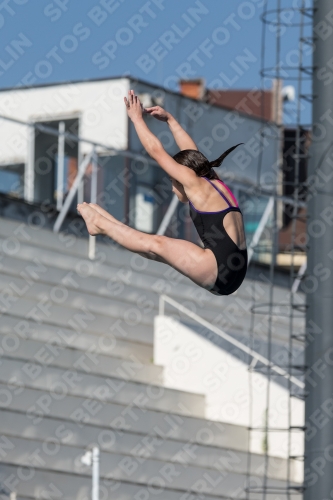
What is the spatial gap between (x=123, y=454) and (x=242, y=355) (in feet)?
7.00

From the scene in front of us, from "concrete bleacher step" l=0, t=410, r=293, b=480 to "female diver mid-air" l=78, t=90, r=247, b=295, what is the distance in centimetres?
331

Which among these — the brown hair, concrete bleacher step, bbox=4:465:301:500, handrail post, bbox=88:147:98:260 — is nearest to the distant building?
handrail post, bbox=88:147:98:260

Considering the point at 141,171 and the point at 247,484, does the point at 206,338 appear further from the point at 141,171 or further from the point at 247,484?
the point at 141,171

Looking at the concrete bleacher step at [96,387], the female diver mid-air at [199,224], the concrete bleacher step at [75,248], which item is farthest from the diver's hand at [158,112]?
the concrete bleacher step at [75,248]

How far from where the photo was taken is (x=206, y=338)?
10977 mm

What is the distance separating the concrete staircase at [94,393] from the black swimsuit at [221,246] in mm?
3406

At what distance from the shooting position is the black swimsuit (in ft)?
19.2

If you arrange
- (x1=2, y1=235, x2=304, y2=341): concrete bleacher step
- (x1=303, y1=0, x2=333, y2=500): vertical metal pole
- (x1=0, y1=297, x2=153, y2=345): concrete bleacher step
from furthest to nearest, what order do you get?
(x1=2, y1=235, x2=304, y2=341): concrete bleacher step → (x1=0, y1=297, x2=153, y2=345): concrete bleacher step → (x1=303, y1=0, x2=333, y2=500): vertical metal pole

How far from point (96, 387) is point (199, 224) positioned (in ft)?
13.6

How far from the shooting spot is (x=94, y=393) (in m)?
9.69

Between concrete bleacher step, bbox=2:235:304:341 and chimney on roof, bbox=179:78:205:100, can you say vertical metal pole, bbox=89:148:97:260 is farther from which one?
chimney on roof, bbox=179:78:205:100

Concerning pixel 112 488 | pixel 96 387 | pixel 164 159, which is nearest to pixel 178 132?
pixel 164 159

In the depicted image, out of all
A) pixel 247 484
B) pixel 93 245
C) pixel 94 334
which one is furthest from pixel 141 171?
pixel 247 484

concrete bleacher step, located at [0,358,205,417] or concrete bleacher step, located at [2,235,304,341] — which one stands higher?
concrete bleacher step, located at [2,235,304,341]
